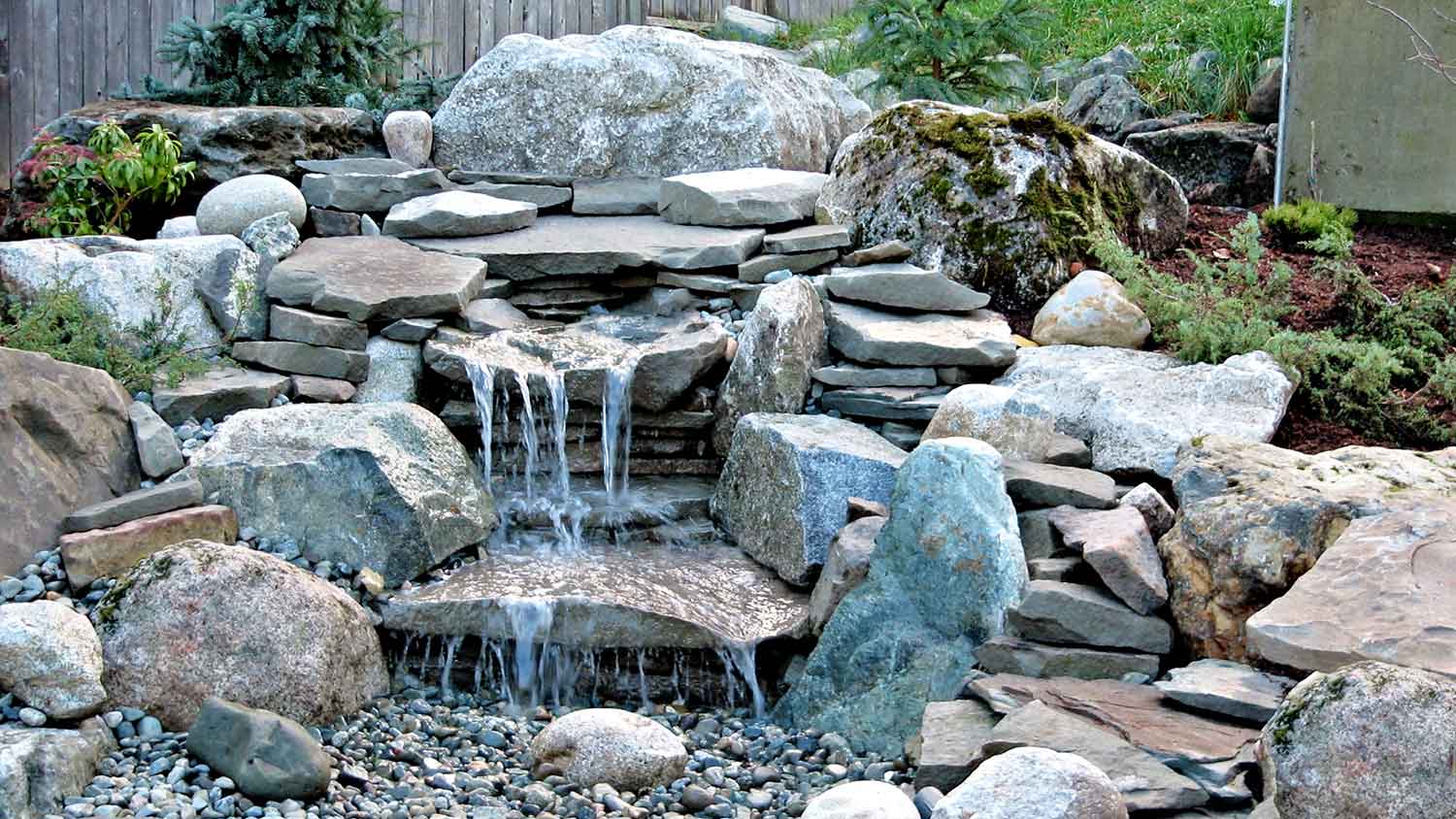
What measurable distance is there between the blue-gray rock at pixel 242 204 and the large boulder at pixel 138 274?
473 mm

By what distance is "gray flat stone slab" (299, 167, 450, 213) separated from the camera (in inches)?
306

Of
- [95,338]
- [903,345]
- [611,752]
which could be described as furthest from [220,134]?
[611,752]

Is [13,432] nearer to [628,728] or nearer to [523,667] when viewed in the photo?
[523,667]

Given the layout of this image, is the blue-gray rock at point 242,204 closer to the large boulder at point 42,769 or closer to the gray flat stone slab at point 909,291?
→ the gray flat stone slab at point 909,291

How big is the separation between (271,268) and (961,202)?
3415mm

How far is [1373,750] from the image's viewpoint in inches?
132

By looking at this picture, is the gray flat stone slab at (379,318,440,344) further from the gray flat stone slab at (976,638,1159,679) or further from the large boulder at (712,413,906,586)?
the gray flat stone slab at (976,638,1159,679)

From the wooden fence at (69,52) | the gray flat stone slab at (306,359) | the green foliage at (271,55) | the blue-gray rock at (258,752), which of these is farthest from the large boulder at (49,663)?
the wooden fence at (69,52)

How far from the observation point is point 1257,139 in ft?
29.7

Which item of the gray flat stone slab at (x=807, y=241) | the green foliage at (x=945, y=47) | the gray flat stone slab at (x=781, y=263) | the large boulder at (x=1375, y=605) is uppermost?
the green foliage at (x=945, y=47)

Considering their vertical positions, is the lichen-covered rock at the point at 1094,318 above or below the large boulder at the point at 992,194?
below

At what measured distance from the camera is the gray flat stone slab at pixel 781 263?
7.30 meters

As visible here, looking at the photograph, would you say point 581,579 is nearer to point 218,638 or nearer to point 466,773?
point 466,773

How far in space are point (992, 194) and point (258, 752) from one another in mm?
4586
